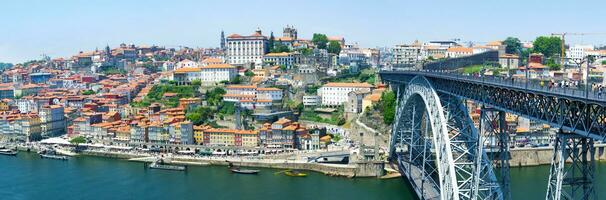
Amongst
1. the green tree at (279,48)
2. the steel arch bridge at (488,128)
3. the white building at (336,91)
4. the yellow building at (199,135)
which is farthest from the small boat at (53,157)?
the green tree at (279,48)

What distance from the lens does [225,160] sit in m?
24.5

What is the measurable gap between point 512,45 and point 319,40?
13.4 m

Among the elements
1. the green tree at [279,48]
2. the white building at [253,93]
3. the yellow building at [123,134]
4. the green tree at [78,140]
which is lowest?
the green tree at [78,140]

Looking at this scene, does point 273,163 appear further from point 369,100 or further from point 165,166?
point 369,100

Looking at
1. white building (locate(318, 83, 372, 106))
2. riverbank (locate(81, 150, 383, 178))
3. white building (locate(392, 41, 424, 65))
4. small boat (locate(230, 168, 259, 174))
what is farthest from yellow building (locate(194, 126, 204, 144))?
white building (locate(392, 41, 424, 65))

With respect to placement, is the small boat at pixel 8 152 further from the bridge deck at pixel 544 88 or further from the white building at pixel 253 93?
the bridge deck at pixel 544 88

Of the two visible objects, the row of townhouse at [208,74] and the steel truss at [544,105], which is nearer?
the steel truss at [544,105]

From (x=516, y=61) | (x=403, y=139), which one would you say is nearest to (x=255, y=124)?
(x=403, y=139)

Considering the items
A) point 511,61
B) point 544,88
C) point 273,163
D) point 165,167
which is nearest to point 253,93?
point 273,163

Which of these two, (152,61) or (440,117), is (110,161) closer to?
(440,117)

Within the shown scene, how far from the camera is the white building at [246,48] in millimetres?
41281

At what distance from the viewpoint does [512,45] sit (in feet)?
136

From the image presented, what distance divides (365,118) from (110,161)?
11017 millimetres

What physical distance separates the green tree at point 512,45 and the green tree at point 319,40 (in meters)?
12.4
